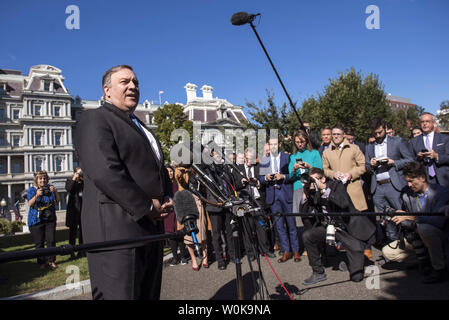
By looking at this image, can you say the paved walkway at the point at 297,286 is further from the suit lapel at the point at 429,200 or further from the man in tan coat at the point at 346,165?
the man in tan coat at the point at 346,165

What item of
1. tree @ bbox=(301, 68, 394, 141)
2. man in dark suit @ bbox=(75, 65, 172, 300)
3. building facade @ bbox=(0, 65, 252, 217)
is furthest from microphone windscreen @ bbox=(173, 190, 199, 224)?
building facade @ bbox=(0, 65, 252, 217)

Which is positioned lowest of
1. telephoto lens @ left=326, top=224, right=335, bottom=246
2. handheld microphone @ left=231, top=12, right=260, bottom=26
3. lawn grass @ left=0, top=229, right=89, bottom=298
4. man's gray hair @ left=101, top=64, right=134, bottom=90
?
lawn grass @ left=0, top=229, right=89, bottom=298

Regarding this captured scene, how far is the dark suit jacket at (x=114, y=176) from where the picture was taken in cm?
189

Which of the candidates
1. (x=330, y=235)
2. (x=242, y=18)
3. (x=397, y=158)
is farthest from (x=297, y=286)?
(x=242, y=18)

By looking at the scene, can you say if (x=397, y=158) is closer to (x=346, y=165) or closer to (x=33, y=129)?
(x=346, y=165)

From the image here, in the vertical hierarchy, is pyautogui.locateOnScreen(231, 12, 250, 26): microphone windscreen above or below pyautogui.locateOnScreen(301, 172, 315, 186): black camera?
above

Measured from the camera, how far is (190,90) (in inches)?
2382

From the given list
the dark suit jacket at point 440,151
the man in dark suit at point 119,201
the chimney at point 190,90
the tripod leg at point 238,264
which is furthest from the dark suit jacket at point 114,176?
the chimney at point 190,90

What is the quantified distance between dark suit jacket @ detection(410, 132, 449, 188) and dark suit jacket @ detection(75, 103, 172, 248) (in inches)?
227

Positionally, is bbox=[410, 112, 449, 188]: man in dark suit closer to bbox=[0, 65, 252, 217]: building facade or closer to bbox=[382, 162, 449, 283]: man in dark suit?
bbox=[382, 162, 449, 283]: man in dark suit

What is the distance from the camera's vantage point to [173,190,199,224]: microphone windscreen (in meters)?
2.11

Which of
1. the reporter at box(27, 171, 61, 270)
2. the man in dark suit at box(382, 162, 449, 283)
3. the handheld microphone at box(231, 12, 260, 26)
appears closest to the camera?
the handheld microphone at box(231, 12, 260, 26)
